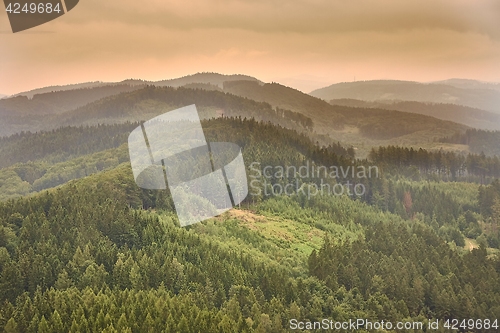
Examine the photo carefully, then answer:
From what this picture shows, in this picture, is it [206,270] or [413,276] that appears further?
[413,276]

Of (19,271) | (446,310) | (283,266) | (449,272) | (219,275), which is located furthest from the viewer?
(449,272)

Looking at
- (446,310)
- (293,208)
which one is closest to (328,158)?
(293,208)

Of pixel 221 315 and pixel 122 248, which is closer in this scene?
pixel 221 315

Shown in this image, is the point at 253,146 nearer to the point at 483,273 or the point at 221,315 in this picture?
the point at 483,273

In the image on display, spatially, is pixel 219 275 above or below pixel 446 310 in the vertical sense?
above

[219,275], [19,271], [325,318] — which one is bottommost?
[325,318]

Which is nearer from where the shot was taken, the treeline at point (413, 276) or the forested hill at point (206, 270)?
the forested hill at point (206, 270)

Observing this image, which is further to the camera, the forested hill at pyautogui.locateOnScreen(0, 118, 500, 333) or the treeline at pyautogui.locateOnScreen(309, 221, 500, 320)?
the treeline at pyautogui.locateOnScreen(309, 221, 500, 320)

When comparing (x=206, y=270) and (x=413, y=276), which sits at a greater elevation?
(x=206, y=270)

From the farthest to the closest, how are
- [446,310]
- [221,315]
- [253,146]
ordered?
[253,146], [446,310], [221,315]
